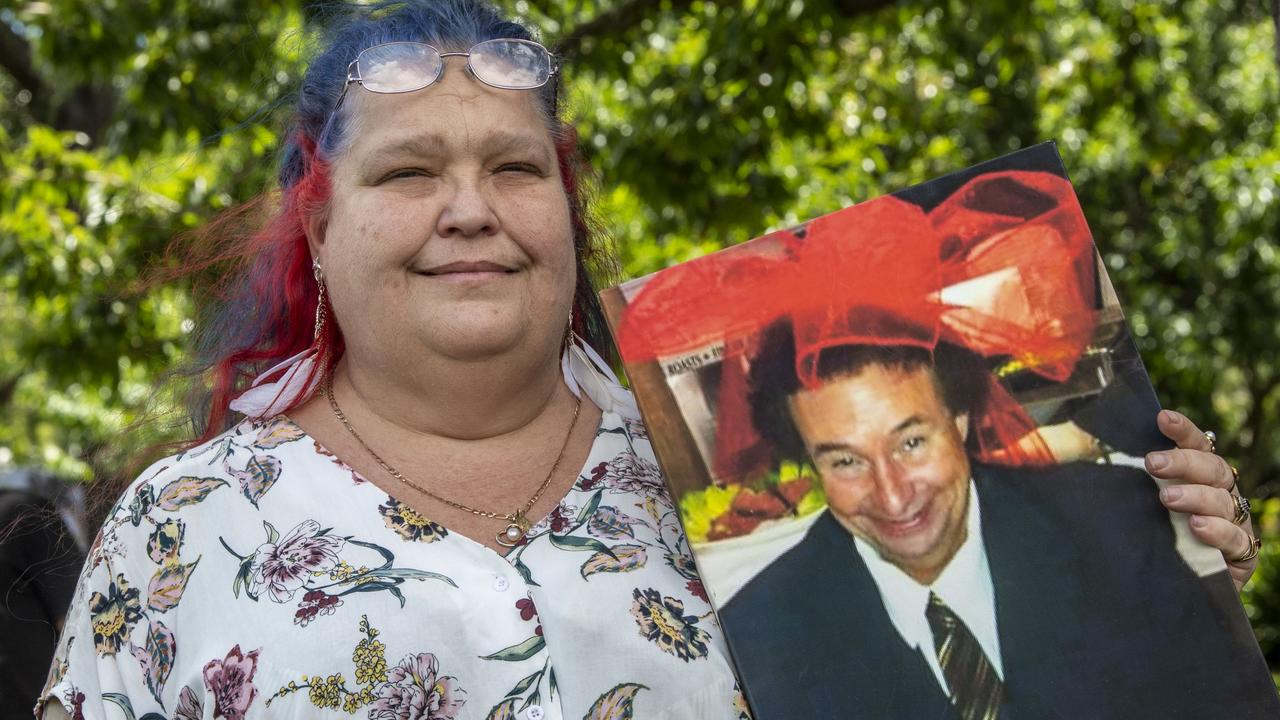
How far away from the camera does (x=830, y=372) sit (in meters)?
1.50

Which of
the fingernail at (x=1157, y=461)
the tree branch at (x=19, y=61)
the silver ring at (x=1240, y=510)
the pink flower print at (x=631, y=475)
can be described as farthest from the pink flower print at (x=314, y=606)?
the tree branch at (x=19, y=61)

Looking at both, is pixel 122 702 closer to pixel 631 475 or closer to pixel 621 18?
pixel 631 475

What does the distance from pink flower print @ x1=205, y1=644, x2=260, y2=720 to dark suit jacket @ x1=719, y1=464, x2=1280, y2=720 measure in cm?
59

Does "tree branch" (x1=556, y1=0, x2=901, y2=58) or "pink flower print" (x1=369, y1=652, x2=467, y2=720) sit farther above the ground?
"tree branch" (x1=556, y1=0, x2=901, y2=58)

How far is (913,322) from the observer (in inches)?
59.8

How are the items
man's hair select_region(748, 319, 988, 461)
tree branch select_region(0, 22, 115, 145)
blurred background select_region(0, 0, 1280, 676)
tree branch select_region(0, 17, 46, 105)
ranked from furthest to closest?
tree branch select_region(0, 22, 115, 145) < tree branch select_region(0, 17, 46, 105) < blurred background select_region(0, 0, 1280, 676) < man's hair select_region(748, 319, 988, 461)

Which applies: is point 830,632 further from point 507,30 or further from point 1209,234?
point 1209,234

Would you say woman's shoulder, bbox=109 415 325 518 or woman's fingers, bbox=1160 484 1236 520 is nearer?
woman's fingers, bbox=1160 484 1236 520

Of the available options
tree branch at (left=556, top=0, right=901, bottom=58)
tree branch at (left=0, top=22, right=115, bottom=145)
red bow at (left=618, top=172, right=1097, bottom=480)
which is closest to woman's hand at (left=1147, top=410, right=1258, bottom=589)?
red bow at (left=618, top=172, right=1097, bottom=480)

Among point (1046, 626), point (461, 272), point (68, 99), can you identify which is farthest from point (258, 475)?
point (68, 99)

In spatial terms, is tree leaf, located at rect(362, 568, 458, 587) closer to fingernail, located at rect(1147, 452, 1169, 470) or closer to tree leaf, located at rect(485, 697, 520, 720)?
tree leaf, located at rect(485, 697, 520, 720)

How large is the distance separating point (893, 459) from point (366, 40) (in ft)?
3.28

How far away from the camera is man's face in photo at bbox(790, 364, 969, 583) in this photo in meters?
1.45

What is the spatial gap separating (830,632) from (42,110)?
7.59m
